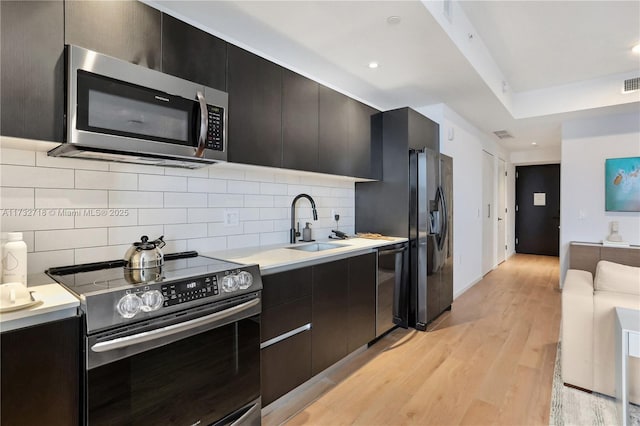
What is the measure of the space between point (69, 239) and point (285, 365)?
1.33 m

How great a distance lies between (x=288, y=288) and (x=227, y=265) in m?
0.42

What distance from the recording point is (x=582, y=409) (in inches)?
75.2

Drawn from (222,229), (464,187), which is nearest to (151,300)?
(222,229)

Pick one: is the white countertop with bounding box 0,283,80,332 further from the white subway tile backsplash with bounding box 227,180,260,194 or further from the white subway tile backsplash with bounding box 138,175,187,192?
the white subway tile backsplash with bounding box 227,180,260,194

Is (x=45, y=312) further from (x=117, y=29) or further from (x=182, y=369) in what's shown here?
(x=117, y=29)

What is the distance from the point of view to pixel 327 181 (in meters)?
3.19

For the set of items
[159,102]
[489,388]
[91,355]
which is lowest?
[489,388]

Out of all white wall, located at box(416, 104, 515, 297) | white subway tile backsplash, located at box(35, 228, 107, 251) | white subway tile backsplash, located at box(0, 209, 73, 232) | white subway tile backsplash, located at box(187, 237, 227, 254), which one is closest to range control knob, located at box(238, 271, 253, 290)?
white subway tile backsplash, located at box(187, 237, 227, 254)

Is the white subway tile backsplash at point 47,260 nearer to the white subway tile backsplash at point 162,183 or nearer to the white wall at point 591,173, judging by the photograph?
the white subway tile backsplash at point 162,183

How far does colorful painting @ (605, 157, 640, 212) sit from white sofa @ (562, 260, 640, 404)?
2758mm

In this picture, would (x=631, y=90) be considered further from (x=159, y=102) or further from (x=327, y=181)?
(x=159, y=102)

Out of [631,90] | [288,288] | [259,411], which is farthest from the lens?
[631,90]

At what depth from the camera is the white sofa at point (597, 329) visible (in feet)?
6.44

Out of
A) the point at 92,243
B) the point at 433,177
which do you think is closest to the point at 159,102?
the point at 92,243
